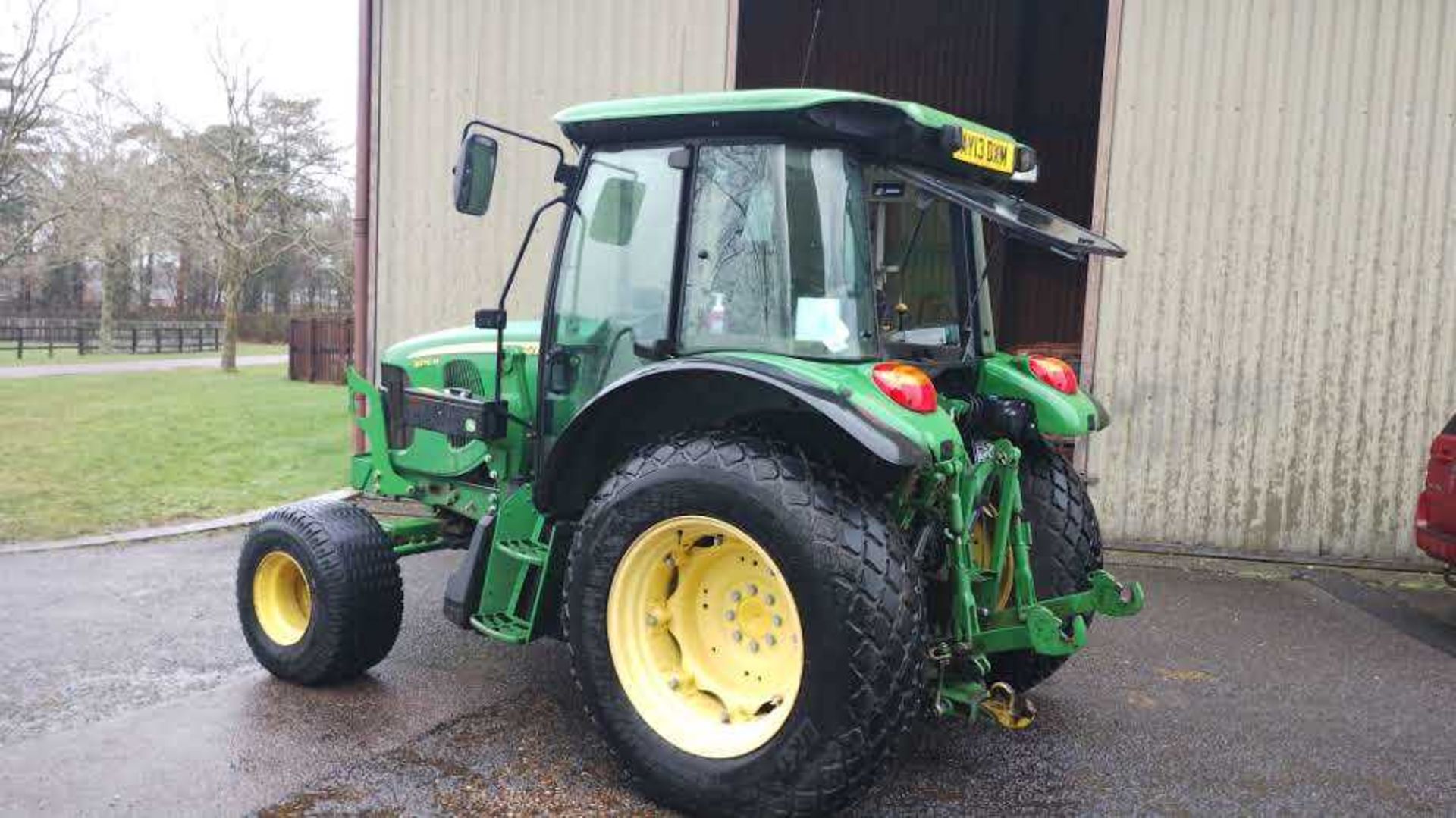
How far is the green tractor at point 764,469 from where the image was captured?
10.6 ft

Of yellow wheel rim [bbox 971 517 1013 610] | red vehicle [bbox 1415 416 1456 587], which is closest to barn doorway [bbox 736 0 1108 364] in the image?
red vehicle [bbox 1415 416 1456 587]

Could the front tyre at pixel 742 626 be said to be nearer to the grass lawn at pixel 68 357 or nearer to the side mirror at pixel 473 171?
the side mirror at pixel 473 171

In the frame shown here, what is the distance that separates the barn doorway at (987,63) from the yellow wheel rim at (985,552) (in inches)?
392

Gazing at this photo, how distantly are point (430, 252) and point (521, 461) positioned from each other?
15.3 ft

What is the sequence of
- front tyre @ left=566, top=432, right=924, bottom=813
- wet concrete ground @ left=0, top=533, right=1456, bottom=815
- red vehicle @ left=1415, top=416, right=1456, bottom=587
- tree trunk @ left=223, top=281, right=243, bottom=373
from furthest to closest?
tree trunk @ left=223, top=281, right=243, bottom=373, red vehicle @ left=1415, top=416, right=1456, bottom=587, wet concrete ground @ left=0, top=533, right=1456, bottom=815, front tyre @ left=566, top=432, right=924, bottom=813

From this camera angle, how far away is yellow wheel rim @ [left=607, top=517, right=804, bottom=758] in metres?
3.48

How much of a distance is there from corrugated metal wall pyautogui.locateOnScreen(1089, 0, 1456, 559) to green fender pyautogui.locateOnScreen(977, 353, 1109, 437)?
3541 mm

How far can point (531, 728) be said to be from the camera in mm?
4152

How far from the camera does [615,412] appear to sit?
3791mm

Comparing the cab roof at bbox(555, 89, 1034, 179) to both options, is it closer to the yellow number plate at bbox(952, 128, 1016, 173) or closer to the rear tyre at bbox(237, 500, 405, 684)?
the yellow number plate at bbox(952, 128, 1016, 173)

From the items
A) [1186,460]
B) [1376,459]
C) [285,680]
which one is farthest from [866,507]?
[1376,459]

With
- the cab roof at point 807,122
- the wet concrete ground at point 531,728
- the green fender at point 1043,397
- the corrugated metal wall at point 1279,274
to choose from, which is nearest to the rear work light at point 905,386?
the cab roof at point 807,122

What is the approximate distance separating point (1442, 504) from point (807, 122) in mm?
4410

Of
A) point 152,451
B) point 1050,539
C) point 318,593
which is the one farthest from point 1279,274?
point 152,451
